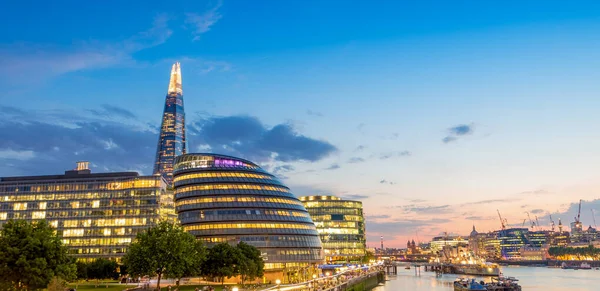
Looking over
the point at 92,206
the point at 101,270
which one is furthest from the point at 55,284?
the point at 92,206

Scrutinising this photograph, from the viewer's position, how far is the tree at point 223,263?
10169 cm

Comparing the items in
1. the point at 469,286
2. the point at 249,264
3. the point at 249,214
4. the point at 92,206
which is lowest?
the point at 469,286

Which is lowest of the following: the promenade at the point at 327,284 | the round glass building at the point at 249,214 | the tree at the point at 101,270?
the promenade at the point at 327,284

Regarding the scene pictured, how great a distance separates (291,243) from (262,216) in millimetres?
11270

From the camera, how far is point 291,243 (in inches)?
5472

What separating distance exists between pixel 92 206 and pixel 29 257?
111057 millimetres

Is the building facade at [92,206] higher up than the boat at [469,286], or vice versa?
the building facade at [92,206]

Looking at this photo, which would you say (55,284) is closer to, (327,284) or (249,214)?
(327,284)

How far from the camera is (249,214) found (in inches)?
5364

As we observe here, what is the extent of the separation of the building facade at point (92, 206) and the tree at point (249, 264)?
196 feet

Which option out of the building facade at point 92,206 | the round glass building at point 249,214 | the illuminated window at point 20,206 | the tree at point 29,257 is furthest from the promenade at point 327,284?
the illuminated window at point 20,206

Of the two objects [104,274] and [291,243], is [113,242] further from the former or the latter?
[291,243]

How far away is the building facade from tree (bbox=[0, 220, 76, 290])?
328 ft

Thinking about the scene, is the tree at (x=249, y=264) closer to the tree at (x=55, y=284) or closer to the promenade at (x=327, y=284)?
the promenade at (x=327, y=284)
